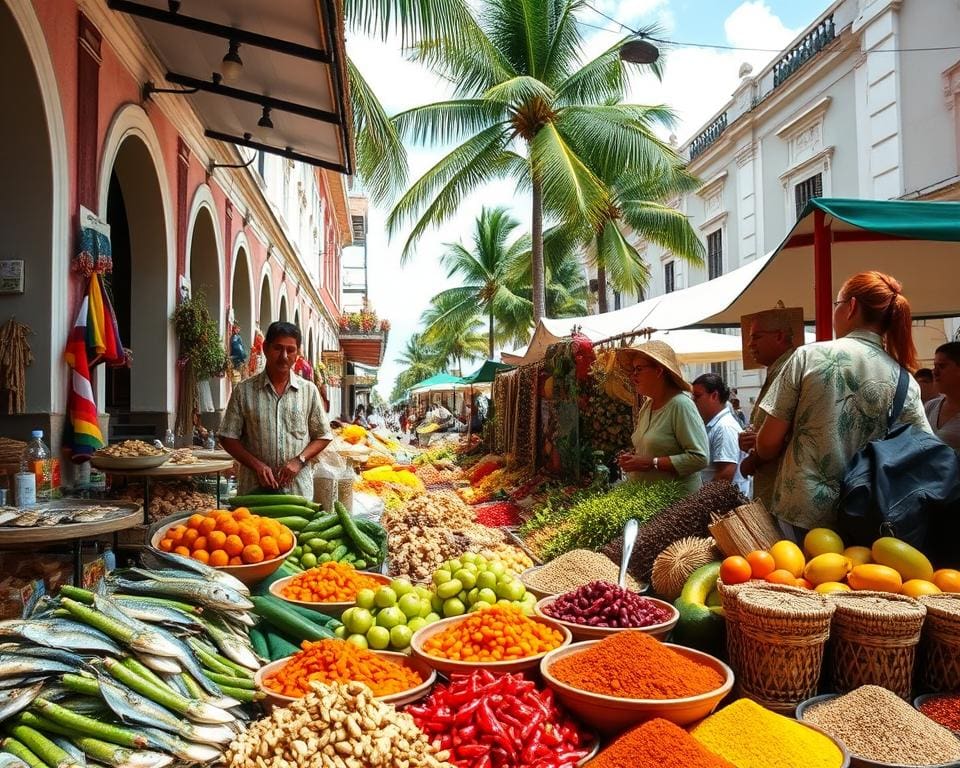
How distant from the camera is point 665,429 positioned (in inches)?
186

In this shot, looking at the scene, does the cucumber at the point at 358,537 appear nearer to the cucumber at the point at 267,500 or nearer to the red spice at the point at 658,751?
the cucumber at the point at 267,500

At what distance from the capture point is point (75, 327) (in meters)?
5.31

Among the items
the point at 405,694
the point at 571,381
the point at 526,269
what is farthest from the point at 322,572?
the point at 526,269

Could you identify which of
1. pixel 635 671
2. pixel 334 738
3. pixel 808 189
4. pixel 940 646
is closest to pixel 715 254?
pixel 808 189

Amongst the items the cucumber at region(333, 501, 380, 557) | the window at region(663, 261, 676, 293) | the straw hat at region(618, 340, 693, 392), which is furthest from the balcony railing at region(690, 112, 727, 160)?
the cucumber at region(333, 501, 380, 557)

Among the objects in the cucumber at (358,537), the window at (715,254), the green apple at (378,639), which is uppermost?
the window at (715,254)

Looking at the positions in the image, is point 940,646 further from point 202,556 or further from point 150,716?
point 202,556

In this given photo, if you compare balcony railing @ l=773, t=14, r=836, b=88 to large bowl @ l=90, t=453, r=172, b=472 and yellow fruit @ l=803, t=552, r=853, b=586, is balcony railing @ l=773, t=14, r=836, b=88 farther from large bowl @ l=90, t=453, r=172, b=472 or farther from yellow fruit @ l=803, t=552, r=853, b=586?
large bowl @ l=90, t=453, r=172, b=472

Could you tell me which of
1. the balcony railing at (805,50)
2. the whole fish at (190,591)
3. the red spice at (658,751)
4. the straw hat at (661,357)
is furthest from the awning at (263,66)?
the balcony railing at (805,50)

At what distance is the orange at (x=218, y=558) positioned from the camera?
3066 millimetres

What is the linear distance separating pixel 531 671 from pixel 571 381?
602 centimetres

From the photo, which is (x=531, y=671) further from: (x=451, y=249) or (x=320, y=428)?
(x=451, y=249)

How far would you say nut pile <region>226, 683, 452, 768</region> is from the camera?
1836mm

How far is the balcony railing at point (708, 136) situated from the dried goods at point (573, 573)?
852 inches
